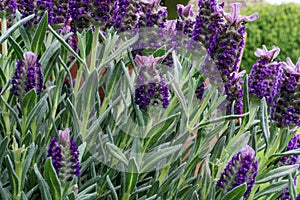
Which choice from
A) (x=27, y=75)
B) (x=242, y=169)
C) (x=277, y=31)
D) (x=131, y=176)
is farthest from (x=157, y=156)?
(x=277, y=31)

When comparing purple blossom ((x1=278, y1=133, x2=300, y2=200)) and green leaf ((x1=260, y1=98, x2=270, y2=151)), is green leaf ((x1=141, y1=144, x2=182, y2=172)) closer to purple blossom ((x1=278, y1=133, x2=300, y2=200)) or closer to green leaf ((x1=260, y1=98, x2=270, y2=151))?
green leaf ((x1=260, y1=98, x2=270, y2=151))

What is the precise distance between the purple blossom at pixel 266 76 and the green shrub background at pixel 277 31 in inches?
240

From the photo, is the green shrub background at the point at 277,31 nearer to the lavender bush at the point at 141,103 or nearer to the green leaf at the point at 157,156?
the lavender bush at the point at 141,103

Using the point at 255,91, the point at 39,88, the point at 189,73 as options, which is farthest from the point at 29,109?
the point at 255,91

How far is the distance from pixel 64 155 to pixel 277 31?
7.15 meters

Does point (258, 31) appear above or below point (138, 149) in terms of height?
below

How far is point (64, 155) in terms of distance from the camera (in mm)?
817

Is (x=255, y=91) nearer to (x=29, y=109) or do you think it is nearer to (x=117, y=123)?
(x=117, y=123)

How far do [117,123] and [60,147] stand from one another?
341 mm

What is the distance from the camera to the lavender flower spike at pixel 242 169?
100cm

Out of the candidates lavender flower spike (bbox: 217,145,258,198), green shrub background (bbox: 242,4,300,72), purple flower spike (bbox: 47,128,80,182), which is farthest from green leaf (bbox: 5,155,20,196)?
green shrub background (bbox: 242,4,300,72)

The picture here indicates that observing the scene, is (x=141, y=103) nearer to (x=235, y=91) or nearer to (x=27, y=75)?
(x=27, y=75)

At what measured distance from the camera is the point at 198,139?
1163 mm

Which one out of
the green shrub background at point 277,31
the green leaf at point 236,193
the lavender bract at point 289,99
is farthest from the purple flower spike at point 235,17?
the green shrub background at point 277,31
